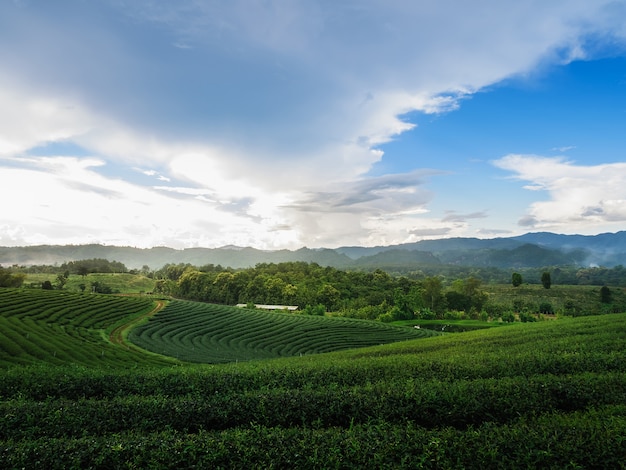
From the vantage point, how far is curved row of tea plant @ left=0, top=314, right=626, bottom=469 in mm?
5621

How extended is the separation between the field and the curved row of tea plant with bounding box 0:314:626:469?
3cm

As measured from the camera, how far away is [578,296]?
106125mm

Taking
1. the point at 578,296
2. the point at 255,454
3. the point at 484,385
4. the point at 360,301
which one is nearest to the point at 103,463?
the point at 255,454

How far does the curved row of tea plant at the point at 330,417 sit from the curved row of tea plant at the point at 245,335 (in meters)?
24.3

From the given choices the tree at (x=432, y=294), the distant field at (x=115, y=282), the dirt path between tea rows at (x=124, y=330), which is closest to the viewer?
the dirt path between tea rows at (x=124, y=330)

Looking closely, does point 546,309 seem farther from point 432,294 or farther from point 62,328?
point 62,328

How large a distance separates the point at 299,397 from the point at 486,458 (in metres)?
4.27

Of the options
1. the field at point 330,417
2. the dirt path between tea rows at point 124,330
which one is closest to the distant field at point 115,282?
the dirt path between tea rows at point 124,330

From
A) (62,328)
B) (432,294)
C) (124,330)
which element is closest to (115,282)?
(124,330)

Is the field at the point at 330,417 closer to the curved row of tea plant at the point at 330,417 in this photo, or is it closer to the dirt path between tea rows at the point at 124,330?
the curved row of tea plant at the point at 330,417

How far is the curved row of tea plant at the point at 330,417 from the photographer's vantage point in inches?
221

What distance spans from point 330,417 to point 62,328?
→ 3889 centimetres

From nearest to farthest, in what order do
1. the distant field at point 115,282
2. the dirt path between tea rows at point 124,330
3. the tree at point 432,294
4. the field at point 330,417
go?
the field at point 330,417
the dirt path between tea rows at point 124,330
the tree at point 432,294
the distant field at point 115,282

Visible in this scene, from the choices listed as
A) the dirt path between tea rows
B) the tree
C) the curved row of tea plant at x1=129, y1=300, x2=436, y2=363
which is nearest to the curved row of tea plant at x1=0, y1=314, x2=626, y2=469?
the curved row of tea plant at x1=129, y1=300, x2=436, y2=363
